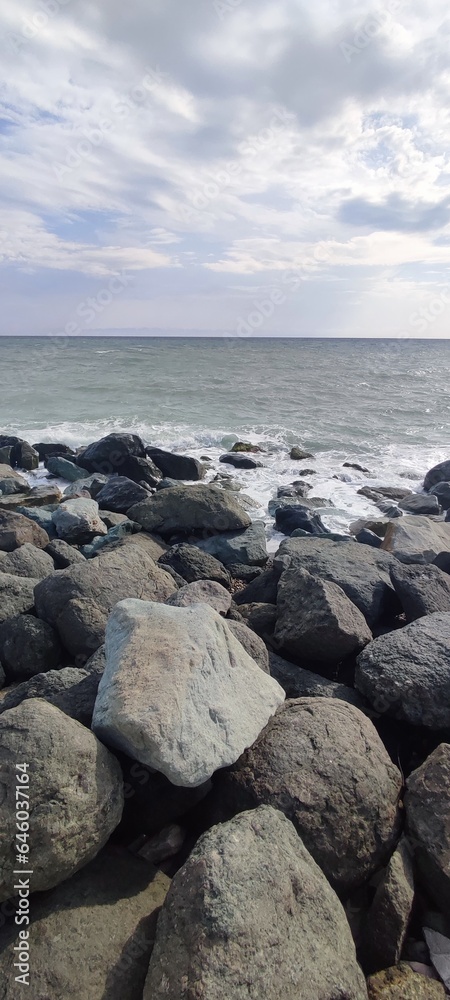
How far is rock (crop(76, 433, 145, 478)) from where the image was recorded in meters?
13.7

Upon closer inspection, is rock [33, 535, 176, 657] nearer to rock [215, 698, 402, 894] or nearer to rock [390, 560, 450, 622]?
A: rock [215, 698, 402, 894]

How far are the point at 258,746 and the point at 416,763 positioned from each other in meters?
1.31

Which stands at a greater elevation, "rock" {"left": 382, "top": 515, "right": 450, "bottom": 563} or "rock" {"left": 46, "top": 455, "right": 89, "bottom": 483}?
"rock" {"left": 382, "top": 515, "right": 450, "bottom": 563}

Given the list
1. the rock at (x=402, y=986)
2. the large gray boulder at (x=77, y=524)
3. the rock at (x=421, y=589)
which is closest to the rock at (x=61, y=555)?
the large gray boulder at (x=77, y=524)

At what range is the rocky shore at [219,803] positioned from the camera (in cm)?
234

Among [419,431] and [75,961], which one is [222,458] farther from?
[75,961]

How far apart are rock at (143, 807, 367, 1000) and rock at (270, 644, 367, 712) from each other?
159cm

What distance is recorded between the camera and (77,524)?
8844 mm

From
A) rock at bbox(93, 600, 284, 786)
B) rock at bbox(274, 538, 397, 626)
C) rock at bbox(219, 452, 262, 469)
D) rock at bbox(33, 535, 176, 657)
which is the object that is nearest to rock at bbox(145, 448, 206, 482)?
rock at bbox(219, 452, 262, 469)

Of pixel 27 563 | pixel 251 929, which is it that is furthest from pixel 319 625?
pixel 27 563

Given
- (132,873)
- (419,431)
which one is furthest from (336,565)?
(419,431)

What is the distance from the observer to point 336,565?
6000 mm

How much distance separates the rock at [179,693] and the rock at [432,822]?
91cm

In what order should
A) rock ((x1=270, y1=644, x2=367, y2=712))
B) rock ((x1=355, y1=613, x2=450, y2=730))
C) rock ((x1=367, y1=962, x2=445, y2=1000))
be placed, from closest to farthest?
rock ((x1=367, y1=962, x2=445, y2=1000))
rock ((x1=355, y1=613, x2=450, y2=730))
rock ((x1=270, y1=644, x2=367, y2=712))
